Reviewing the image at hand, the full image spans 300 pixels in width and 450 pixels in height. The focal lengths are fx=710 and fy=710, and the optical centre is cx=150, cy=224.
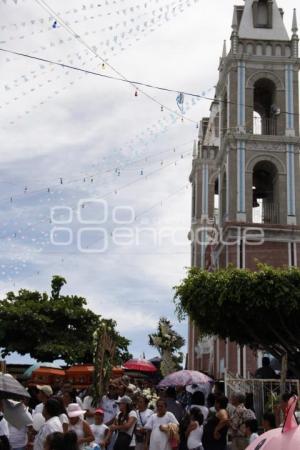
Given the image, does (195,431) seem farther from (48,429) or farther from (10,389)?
(10,389)

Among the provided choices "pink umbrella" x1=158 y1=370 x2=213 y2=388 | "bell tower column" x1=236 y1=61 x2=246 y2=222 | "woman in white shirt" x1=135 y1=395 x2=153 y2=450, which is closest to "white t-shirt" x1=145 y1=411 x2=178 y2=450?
"woman in white shirt" x1=135 y1=395 x2=153 y2=450

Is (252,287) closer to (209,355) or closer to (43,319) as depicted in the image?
(43,319)

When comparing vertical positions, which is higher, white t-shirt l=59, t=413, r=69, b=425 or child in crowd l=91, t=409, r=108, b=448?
white t-shirt l=59, t=413, r=69, b=425

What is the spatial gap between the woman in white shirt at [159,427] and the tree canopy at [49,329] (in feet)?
66.1

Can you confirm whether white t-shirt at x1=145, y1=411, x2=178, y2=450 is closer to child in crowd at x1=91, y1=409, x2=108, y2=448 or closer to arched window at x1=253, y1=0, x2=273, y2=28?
child in crowd at x1=91, y1=409, x2=108, y2=448

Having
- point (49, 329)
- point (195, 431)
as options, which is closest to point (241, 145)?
point (49, 329)

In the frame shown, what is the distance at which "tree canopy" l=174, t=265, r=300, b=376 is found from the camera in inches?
838

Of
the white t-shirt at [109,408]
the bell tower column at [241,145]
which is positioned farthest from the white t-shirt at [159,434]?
the bell tower column at [241,145]

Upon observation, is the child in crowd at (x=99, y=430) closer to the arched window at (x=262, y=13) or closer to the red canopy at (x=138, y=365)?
the red canopy at (x=138, y=365)

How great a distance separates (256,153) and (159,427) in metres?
24.9

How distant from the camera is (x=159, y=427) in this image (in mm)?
10383

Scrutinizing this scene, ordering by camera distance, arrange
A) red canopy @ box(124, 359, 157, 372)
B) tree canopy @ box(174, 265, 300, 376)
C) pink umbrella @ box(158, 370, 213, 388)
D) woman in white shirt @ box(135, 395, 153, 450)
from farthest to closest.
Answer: red canopy @ box(124, 359, 157, 372) < tree canopy @ box(174, 265, 300, 376) < pink umbrella @ box(158, 370, 213, 388) < woman in white shirt @ box(135, 395, 153, 450)

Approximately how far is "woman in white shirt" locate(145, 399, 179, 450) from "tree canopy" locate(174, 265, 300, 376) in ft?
35.8

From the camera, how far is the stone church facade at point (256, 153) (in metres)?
32.4
